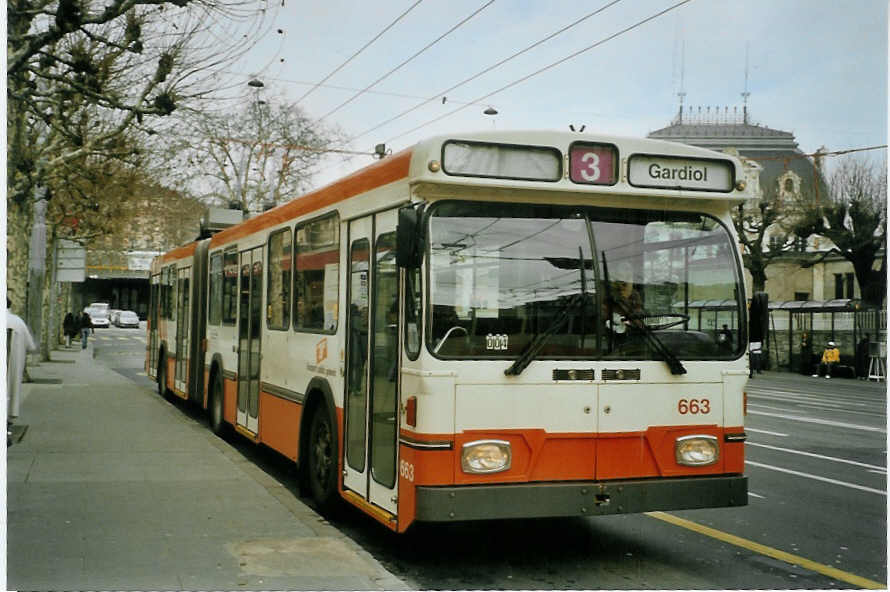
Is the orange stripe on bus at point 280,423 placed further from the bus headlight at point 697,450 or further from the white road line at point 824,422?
the white road line at point 824,422

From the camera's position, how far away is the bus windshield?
6340 mm

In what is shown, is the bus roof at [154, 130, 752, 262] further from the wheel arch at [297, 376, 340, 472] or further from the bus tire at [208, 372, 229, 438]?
the bus tire at [208, 372, 229, 438]

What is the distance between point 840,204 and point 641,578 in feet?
99.7

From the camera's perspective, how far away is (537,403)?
639cm

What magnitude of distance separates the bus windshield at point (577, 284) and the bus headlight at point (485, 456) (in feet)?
1.76

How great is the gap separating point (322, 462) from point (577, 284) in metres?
2.97

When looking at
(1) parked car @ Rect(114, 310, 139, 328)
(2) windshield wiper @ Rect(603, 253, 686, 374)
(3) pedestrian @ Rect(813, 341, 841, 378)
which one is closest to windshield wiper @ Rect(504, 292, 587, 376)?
(2) windshield wiper @ Rect(603, 253, 686, 374)

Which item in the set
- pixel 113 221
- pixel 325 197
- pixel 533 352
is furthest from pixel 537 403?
pixel 113 221

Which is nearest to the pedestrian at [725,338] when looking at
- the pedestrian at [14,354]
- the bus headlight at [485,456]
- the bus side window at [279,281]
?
the bus headlight at [485,456]

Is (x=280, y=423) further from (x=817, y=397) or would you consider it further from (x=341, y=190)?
(x=817, y=397)

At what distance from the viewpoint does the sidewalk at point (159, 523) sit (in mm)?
6020

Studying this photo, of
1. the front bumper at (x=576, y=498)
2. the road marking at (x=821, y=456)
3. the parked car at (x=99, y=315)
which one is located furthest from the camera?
the parked car at (x=99, y=315)

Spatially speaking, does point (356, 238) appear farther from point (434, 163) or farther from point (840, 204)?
point (840, 204)

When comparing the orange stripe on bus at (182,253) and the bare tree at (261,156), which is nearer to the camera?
the orange stripe on bus at (182,253)
